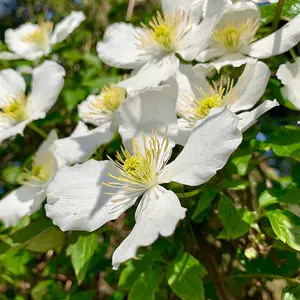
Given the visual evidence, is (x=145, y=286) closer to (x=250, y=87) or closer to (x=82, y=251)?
(x=82, y=251)

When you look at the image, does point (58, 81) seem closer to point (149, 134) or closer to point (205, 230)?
point (149, 134)

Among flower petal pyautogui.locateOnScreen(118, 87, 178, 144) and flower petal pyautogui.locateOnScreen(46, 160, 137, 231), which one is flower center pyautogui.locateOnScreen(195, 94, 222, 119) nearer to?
flower petal pyautogui.locateOnScreen(118, 87, 178, 144)

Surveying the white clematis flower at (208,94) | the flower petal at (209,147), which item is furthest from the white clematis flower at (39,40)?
the flower petal at (209,147)

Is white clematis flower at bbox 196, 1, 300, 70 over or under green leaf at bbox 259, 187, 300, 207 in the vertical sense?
over

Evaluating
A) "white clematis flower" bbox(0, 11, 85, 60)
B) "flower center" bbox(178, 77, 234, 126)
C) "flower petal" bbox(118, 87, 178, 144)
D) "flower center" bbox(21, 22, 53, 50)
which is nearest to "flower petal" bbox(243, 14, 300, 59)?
"flower center" bbox(178, 77, 234, 126)

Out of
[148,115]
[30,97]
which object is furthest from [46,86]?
[148,115]

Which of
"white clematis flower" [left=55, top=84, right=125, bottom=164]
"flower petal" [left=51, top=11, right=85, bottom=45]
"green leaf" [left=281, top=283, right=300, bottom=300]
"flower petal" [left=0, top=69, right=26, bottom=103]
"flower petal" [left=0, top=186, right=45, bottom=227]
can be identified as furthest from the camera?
"flower petal" [left=51, top=11, right=85, bottom=45]

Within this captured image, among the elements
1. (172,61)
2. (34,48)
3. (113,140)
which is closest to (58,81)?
(113,140)
